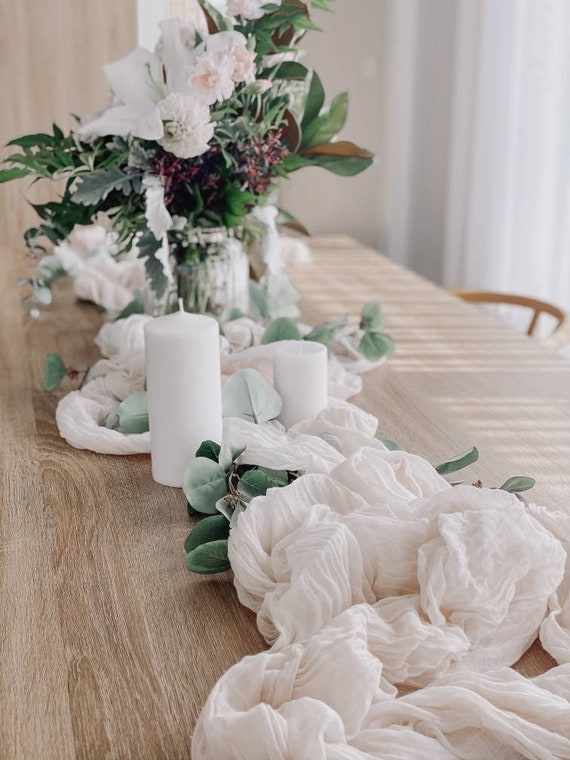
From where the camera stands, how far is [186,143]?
1298 mm

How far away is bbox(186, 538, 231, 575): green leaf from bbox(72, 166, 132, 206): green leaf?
63cm

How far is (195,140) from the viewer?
1293mm

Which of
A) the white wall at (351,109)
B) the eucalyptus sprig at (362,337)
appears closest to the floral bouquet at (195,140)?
the eucalyptus sprig at (362,337)

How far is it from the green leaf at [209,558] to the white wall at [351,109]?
3001 millimetres

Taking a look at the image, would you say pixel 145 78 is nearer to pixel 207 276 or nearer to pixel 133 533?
pixel 207 276

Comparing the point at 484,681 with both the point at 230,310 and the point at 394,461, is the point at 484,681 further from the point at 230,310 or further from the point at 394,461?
the point at 230,310

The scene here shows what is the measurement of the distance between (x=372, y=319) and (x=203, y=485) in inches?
25.6

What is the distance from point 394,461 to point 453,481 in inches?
6.0

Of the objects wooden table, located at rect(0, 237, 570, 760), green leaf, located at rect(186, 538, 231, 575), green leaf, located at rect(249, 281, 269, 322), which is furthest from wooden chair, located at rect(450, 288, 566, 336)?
green leaf, located at rect(186, 538, 231, 575)

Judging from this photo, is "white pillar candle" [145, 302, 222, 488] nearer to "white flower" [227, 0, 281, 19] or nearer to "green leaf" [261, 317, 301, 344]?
"green leaf" [261, 317, 301, 344]

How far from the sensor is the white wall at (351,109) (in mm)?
3859

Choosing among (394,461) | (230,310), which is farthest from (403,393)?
(394,461)

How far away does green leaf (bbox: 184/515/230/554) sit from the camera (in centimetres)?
92

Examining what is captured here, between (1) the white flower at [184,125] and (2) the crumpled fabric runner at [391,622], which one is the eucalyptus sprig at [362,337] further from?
(2) the crumpled fabric runner at [391,622]
